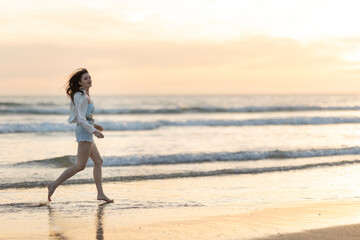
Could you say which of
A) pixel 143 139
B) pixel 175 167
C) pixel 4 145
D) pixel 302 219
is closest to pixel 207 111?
pixel 143 139

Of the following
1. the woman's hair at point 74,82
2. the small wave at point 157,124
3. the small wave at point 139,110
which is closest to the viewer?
the woman's hair at point 74,82

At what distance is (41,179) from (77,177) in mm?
672

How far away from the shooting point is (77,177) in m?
10.2

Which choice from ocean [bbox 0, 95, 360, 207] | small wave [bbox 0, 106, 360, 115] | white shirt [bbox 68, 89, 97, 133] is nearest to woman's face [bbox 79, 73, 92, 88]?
white shirt [bbox 68, 89, 97, 133]

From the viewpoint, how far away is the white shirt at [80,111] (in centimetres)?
712

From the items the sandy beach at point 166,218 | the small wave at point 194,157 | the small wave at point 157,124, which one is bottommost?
the sandy beach at point 166,218

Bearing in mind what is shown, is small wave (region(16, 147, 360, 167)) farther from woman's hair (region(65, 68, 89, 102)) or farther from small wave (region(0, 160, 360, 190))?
woman's hair (region(65, 68, 89, 102))

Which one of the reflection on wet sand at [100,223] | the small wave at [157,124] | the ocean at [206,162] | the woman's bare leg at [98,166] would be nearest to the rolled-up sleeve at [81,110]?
the woman's bare leg at [98,166]

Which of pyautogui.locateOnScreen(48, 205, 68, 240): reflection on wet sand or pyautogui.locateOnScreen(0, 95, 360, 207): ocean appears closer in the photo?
pyautogui.locateOnScreen(48, 205, 68, 240): reflection on wet sand

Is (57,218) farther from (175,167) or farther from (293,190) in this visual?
(175,167)

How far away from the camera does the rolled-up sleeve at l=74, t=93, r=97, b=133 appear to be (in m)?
7.13

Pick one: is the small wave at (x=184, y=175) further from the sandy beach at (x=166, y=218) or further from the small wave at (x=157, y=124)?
the small wave at (x=157, y=124)

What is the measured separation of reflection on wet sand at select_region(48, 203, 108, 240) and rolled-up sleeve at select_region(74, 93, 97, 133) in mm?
1139

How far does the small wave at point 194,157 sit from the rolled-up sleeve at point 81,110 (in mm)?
5023
